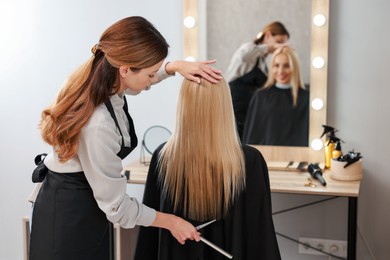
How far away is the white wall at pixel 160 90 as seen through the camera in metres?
2.40

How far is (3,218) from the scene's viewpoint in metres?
3.02

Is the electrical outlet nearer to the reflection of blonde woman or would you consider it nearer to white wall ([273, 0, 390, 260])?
white wall ([273, 0, 390, 260])

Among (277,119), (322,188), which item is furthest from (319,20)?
(322,188)

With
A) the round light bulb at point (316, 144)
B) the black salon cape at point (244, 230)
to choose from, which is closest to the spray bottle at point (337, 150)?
the round light bulb at point (316, 144)

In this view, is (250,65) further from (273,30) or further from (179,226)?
(179,226)

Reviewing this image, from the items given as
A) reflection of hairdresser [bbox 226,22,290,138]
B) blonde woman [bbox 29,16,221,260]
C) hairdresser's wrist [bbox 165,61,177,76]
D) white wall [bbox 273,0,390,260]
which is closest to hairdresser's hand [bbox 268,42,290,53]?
reflection of hairdresser [bbox 226,22,290,138]

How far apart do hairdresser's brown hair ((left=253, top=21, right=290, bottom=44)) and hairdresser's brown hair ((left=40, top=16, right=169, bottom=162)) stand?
1052 mm

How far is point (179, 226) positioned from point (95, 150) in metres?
0.37

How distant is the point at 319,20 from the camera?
239cm

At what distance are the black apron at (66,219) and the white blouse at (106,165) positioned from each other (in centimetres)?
5

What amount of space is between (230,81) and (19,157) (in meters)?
1.24

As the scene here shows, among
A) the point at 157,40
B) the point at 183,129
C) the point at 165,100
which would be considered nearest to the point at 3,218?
the point at 165,100

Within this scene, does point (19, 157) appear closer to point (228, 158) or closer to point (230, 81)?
point (230, 81)

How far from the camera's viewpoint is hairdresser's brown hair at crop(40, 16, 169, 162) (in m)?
1.45
